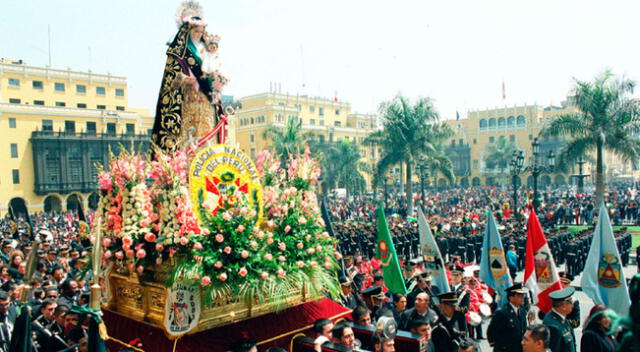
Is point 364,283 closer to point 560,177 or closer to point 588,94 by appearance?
point 588,94

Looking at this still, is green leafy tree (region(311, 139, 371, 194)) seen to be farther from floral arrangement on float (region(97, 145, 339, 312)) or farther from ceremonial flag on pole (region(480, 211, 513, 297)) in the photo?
floral arrangement on float (region(97, 145, 339, 312))

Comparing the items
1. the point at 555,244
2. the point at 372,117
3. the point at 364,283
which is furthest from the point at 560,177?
the point at 364,283

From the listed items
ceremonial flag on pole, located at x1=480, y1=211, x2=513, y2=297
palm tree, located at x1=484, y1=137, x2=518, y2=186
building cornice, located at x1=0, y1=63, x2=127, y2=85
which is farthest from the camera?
palm tree, located at x1=484, y1=137, x2=518, y2=186

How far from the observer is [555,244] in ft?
55.0

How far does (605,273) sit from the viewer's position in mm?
6840

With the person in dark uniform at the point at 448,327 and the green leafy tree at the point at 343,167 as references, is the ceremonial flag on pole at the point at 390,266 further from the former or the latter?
the green leafy tree at the point at 343,167

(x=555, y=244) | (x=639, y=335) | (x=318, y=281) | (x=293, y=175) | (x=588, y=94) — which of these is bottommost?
(x=555, y=244)

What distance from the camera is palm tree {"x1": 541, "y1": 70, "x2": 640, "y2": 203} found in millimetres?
23844

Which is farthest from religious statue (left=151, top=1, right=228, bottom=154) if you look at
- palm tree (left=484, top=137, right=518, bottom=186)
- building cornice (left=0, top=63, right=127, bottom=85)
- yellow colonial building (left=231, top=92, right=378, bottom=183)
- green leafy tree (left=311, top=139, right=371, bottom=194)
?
palm tree (left=484, top=137, right=518, bottom=186)

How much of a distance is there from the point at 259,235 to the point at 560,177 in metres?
76.5

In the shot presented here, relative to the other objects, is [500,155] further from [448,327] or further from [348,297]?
[448,327]

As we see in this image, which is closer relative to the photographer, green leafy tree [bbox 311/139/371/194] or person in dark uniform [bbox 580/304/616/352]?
person in dark uniform [bbox 580/304/616/352]

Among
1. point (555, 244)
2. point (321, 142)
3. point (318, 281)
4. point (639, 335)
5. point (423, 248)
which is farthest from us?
point (321, 142)

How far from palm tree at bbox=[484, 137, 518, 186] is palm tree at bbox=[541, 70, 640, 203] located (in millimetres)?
44483
